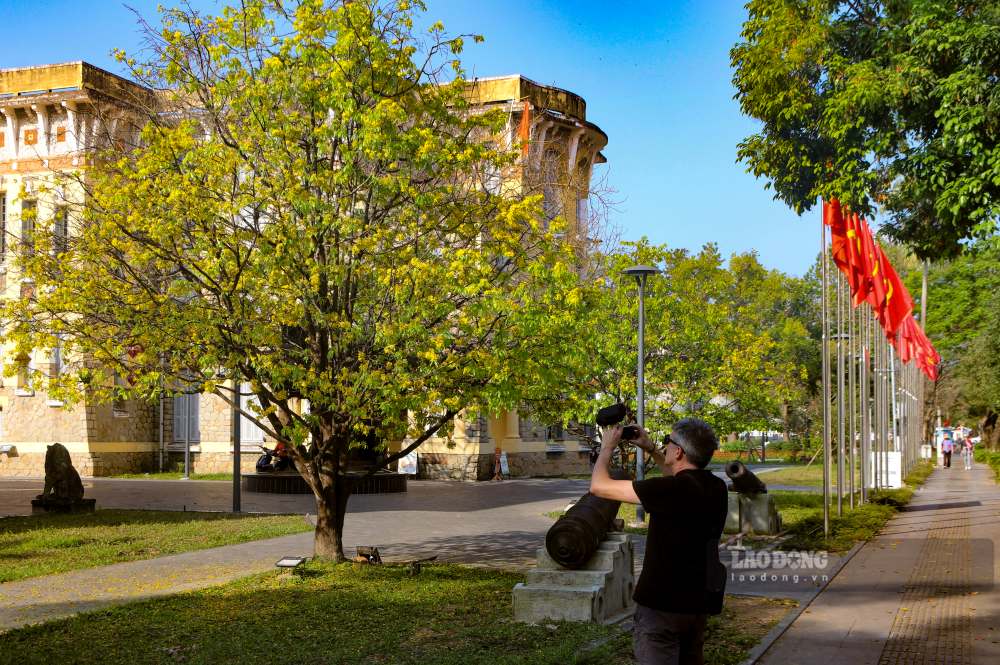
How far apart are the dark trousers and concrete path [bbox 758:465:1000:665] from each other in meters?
3.55

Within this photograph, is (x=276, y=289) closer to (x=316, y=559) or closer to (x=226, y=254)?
(x=226, y=254)

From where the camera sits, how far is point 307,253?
1139 cm

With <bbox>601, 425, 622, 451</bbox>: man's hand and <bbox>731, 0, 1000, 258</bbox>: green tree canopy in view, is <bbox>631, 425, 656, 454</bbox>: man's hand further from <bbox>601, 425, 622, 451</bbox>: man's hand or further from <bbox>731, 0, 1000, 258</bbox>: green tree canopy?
<bbox>731, 0, 1000, 258</bbox>: green tree canopy

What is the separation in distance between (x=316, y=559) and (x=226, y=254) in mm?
4000

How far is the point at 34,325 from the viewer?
1146 cm

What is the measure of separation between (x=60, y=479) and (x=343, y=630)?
1427cm

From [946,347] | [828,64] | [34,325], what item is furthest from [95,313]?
[946,347]

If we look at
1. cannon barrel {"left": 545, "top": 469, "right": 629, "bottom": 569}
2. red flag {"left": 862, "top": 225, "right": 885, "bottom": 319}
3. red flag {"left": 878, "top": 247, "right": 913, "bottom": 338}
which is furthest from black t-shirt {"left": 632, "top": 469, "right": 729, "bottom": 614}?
red flag {"left": 878, "top": 247, "right": 913, "bottom": 338}

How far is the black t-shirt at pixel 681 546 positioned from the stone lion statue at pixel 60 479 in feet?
61.8

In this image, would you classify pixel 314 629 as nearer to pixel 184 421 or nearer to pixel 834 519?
pixel 834 519

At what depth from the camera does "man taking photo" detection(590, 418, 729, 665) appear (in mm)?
4672

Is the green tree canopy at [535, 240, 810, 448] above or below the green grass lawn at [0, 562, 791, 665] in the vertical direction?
above

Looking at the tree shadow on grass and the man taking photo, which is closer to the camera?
the man taking photo

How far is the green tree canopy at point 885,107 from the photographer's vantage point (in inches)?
536
